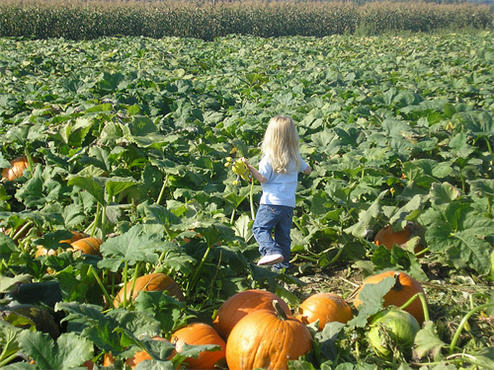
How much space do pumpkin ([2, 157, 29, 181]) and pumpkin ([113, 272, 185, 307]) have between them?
252 cm

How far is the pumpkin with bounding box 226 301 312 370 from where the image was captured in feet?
6.57

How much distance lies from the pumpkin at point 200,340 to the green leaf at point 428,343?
85 centimetres

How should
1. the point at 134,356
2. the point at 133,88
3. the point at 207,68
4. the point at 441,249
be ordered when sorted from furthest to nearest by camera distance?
the point at 207,68 < the point at 133,88 < the point at 441,249 < the point at 134,356

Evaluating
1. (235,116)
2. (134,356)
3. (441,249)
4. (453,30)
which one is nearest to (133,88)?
(235,116)

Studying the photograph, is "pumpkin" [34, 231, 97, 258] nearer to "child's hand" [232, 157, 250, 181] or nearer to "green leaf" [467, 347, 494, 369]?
"child's hand" [232, 157, 250, 181]

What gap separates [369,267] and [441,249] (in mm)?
448

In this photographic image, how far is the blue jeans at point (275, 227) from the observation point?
139 inches

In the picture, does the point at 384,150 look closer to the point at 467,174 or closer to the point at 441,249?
the point at 467,174

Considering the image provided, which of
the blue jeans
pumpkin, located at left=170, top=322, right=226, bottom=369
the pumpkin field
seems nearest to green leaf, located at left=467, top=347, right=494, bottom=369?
the pumpkin field

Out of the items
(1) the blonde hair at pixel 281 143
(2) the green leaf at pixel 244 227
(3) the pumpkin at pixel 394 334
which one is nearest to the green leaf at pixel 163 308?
(3) the pumpkin at pixel 394 334

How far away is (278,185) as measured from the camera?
3723mm

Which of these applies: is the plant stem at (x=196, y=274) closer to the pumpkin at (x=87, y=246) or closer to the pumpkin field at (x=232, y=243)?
the pumpkin field at (x=232, y=243)

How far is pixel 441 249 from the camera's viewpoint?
303 centimetres

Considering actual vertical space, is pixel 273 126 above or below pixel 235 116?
above
